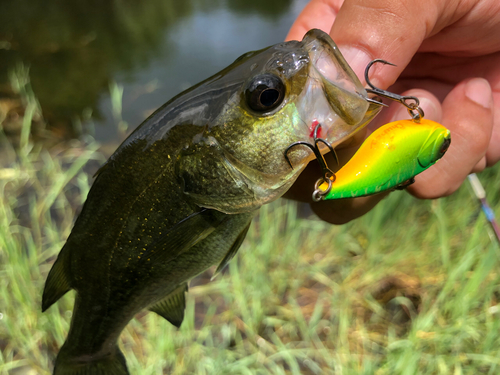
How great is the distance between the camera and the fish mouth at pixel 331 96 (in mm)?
1010

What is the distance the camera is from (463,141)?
5.69 feet

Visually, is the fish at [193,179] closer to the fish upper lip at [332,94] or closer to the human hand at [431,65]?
the fish upper lip at [332,94]

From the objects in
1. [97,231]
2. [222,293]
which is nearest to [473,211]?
[222,293]

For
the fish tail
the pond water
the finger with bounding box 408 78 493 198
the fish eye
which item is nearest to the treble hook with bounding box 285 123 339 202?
the fish eye

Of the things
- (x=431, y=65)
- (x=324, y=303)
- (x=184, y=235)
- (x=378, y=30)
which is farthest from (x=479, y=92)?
(x=324, y=303)

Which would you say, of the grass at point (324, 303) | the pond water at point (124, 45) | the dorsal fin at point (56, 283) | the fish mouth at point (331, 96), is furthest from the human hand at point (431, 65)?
the pond water at point (124, 45)

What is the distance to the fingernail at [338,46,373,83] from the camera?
1271 mm

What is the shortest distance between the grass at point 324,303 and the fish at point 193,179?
1096 mm

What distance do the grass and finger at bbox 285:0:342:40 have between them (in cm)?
Answer: 141

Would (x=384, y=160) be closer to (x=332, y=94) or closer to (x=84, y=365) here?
(x=332, y=94)

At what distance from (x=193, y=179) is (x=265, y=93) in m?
0.36

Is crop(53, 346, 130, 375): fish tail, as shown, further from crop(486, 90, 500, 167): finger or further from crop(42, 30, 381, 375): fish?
crop(486, 90, 500, 167): finger

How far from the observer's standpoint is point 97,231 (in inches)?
48.1

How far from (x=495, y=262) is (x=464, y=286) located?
24 centimetres
